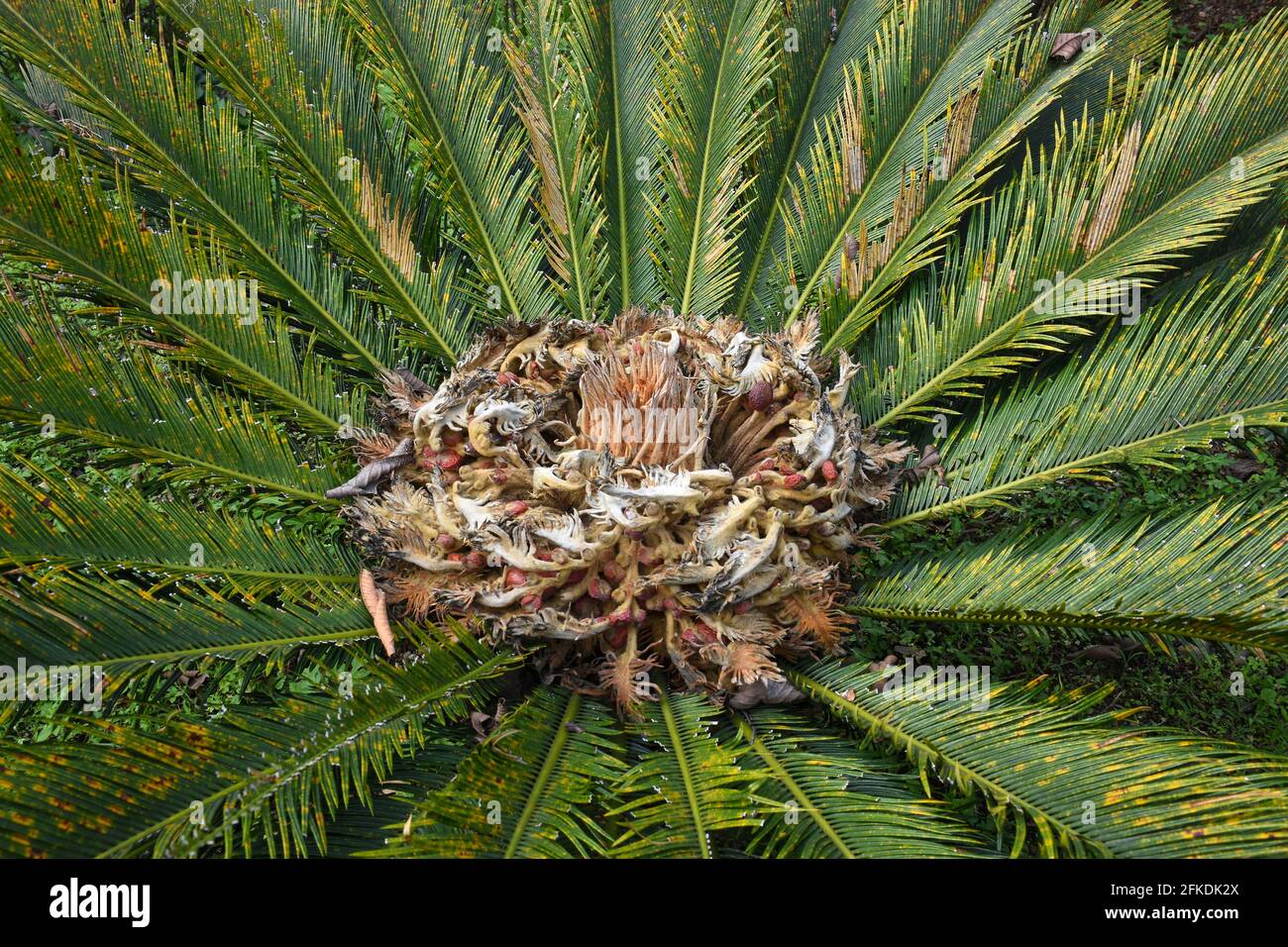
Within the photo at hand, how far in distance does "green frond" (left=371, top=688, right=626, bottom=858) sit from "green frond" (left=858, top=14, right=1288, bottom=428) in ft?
4.47

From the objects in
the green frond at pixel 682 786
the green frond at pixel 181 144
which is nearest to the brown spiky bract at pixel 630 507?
the green frond at pixel 682 786

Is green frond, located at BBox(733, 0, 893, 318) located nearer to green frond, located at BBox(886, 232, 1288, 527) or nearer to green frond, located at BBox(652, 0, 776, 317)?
green frond, located at BBox(652, 0, 776, 317)

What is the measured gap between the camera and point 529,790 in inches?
70.1

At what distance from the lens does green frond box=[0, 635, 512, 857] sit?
1.37 metres

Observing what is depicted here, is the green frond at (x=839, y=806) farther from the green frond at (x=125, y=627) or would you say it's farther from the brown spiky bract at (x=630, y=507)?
the green frond at (x=125, y=627)

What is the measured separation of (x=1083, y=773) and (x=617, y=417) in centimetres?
131

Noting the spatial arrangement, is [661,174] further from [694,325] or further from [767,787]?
[767,787]

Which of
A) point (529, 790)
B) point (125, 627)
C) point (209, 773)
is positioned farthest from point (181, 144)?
point (529, 790)

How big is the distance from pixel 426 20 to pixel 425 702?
2.22 metres

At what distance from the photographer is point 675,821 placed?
5.44 feet

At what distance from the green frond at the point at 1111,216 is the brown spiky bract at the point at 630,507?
39 cm

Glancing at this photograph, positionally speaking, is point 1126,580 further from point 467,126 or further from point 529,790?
point 467,126

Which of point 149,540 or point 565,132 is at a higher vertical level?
point 565,132
